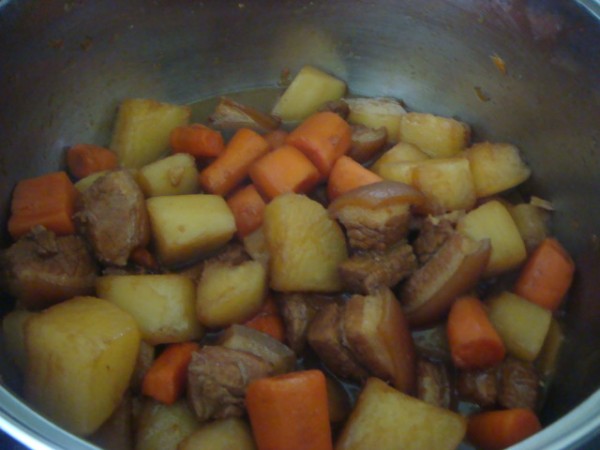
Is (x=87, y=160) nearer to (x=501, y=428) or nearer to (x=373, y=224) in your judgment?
(x=373, y=224)

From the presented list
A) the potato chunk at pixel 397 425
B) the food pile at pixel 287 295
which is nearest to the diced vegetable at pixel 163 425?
the food pile at pixel 287 295

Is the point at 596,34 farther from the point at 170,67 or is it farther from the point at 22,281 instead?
the point at 22,281

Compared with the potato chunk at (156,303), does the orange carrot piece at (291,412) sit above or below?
above

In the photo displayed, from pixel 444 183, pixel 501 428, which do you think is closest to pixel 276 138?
pixel 444 183

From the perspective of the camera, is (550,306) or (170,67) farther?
(170,67)

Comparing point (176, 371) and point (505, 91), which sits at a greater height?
point (505, 91)

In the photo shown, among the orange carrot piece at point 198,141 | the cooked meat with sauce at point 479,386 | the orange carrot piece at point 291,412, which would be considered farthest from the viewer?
the orange carrot piece at point 198,141

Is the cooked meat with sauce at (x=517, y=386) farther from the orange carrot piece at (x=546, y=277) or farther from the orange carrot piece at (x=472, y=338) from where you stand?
the orange carrot piece at (x=546, y=277)

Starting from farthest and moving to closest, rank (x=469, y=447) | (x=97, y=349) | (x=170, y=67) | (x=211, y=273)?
(x=170, y=67)
(x=211, y=273)
(x=469, y=447)
(x=97, y=349)

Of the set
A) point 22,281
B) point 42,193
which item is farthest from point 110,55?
point 22,281
